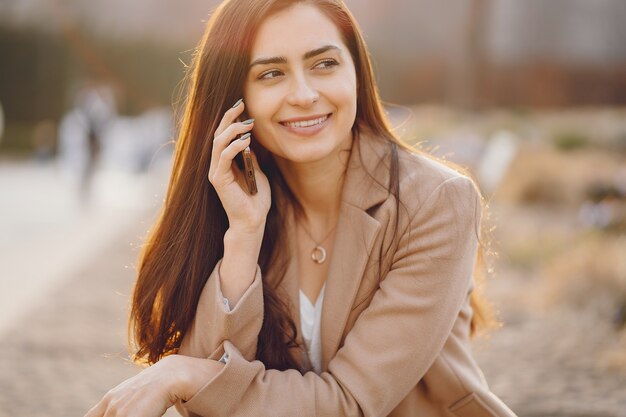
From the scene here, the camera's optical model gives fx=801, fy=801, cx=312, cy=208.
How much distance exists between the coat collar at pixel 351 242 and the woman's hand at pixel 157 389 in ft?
1.21

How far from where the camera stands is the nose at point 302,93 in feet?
8.40

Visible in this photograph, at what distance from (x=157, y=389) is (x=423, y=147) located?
303 cm

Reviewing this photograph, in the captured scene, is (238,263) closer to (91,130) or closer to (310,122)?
(310,122)

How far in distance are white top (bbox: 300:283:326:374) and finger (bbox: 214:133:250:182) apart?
1.68 ft

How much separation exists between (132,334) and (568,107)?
23570 mm

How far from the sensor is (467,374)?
254cm

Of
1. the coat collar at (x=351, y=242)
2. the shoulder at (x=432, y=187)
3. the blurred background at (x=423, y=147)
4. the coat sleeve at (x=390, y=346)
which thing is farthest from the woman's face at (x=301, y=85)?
the blurred background at (x=423, y=147)

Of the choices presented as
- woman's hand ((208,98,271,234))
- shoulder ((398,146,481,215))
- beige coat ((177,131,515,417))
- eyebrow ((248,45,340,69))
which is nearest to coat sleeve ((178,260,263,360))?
beige coat ((177,131,515,417))

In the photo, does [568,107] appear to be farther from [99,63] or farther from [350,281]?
[350,281]

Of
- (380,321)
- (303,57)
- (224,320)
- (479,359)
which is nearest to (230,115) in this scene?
(303,57)

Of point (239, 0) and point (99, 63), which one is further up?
point (239, 0)

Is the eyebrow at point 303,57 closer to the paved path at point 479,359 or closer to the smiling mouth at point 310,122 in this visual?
the smiling mouth at point 310,122

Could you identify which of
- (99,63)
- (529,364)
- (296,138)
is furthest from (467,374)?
(99,63)

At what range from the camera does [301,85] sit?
257cm
